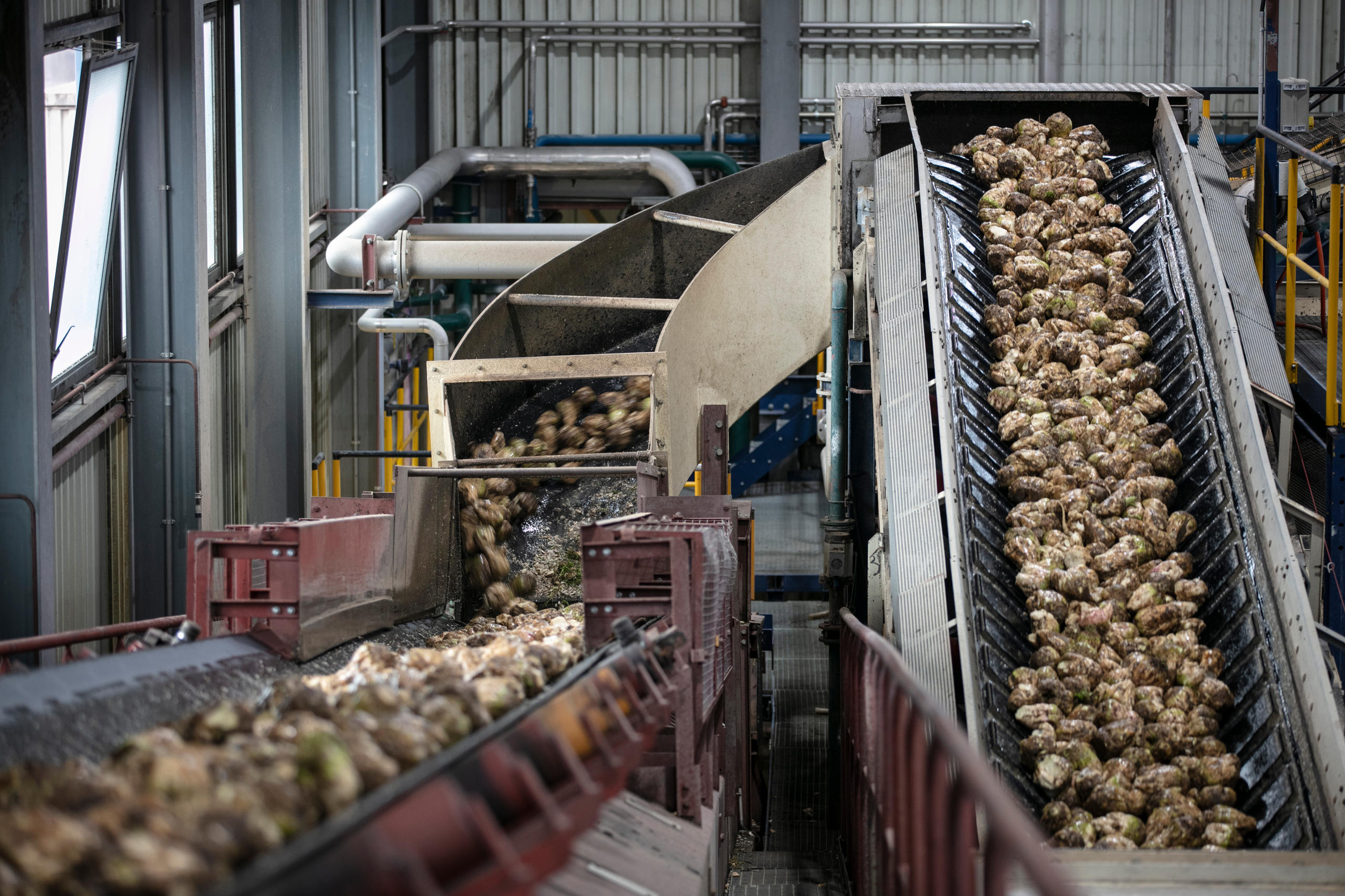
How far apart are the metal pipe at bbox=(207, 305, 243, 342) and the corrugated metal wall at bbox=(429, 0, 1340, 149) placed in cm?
509

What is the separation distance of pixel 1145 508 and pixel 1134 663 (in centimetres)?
65

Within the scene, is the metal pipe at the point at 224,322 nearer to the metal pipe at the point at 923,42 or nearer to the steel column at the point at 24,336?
the steel column at the point at 24,336

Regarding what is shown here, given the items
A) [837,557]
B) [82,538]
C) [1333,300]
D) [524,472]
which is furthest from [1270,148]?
[82,538]

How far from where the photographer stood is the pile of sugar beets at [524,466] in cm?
492

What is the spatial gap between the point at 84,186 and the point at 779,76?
7.71 metres

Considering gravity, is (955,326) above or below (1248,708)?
above

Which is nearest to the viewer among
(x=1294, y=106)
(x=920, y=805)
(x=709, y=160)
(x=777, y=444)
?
(x=920, y=805)

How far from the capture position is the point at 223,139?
26.3ft

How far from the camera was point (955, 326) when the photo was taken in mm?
4773

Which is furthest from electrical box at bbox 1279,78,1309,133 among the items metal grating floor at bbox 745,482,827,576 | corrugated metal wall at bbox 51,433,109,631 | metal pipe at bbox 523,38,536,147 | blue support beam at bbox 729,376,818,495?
metal pipe at bbox 523,38,536,147

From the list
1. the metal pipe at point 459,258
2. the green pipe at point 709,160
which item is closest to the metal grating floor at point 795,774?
the metal pipe at point 459,258

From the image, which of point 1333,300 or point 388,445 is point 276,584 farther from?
point 388,445

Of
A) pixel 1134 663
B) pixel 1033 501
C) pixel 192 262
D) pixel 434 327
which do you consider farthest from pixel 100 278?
pixel 1134 663

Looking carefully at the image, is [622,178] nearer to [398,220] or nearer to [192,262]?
[398,220]
